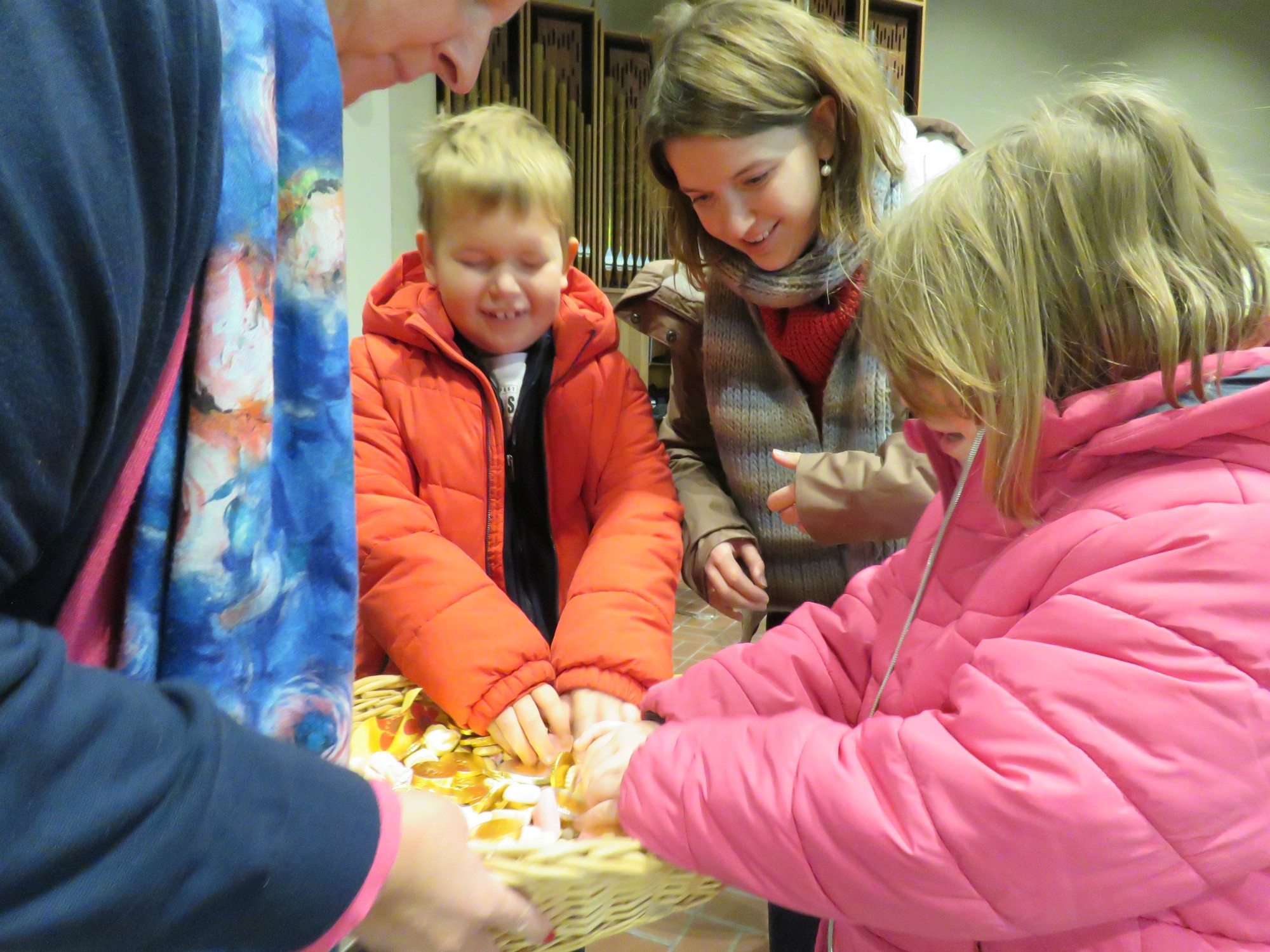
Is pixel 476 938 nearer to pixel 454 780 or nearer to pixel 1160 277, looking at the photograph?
pixel 454 780

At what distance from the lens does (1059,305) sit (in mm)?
824

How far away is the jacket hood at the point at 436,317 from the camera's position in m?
1.29

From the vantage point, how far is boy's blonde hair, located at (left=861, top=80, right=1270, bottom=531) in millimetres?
797

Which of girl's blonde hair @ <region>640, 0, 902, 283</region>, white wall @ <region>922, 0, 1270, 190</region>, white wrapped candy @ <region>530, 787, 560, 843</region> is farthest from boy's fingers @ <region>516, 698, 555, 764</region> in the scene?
white wall @ <region>922, 0, 1270, 190</region>

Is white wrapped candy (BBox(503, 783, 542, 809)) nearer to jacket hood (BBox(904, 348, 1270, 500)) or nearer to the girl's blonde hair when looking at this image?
jacket hood (BBox(904, 348, 1270, 500))

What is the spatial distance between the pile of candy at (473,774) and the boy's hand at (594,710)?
81 millimetres

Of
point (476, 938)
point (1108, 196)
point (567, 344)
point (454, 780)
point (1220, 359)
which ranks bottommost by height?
point (454, 780)

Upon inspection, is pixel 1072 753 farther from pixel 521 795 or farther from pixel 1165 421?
pixel 521 795

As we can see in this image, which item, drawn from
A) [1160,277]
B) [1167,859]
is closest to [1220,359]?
[1160,277]

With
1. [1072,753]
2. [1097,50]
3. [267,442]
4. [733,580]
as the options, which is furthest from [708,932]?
[1097,50]

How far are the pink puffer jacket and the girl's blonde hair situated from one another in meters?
0.59

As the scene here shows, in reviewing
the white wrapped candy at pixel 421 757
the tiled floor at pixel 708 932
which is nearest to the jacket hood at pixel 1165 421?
the white wrapped candy at pixel 421 757

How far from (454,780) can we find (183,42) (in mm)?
733

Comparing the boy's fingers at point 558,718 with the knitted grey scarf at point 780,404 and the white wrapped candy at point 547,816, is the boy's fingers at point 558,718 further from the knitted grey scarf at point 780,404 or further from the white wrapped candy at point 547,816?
the knitted grey scarf at point 780,404
